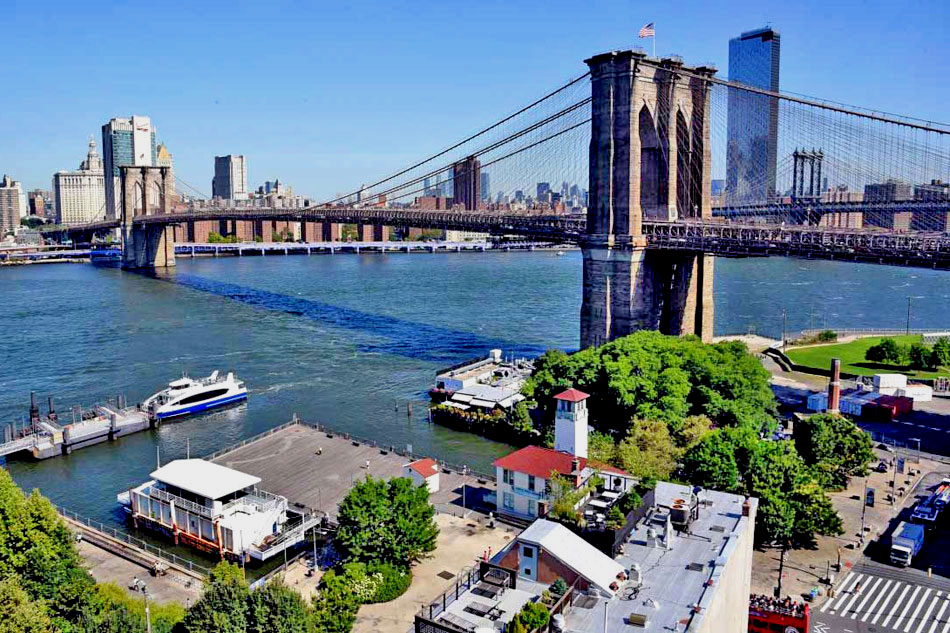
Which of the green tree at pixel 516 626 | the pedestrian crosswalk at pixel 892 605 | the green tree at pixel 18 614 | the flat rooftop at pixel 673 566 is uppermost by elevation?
the green tree at pixel 516 626

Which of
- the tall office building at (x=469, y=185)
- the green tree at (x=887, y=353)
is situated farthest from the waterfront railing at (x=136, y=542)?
the tall office building at (x=469, y=185)

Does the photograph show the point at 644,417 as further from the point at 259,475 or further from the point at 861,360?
the point at 861,360

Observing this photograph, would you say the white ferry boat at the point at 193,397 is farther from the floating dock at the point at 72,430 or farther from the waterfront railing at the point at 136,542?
the waterfront railing at the point at 136,542

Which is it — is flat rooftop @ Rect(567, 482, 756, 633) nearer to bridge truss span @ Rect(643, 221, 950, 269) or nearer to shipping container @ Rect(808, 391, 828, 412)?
bridge truss span @ Rect(643, 221, 950, 269)

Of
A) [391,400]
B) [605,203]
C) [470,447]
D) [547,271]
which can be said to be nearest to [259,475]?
[470,447]

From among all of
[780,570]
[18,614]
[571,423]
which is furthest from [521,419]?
[18,614]

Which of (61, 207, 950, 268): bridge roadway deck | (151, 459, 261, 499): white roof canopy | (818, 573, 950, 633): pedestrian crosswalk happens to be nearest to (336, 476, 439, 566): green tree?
(151, 459, 261, 499): white roof canopy

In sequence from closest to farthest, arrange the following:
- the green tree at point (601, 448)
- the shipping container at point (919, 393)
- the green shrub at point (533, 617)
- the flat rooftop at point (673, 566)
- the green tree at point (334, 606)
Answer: the green shrub at point (533, 617), the flat rooftop at point (673, 566), the green tree at point (334, 606), the green tree at point (601, 448), the shipping container at point (919, 393)
